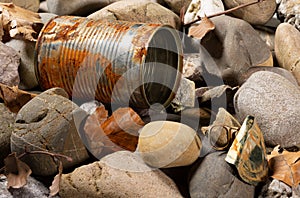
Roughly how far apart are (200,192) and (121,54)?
716mm

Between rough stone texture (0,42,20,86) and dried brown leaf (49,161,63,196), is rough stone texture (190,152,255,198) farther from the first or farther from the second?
rough stone texture (0,42,20,86)

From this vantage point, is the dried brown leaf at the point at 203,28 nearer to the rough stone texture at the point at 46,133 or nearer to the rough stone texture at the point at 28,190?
the rough stone texture at the point at 46,133

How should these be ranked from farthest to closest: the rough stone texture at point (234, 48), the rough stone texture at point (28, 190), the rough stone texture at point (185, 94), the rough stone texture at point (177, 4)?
the rough stone texture at point (177, 4) < the rough stone texture at point (234, 48) < the rough stone texture at point (185, 94) < the rough stone texture at point (28, 190)

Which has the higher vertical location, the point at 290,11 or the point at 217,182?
the point at 290,11

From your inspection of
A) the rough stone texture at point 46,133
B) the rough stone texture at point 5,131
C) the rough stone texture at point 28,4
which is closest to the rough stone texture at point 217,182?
the rough stone texture at point 46,133

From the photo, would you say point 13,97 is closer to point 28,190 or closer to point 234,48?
point 28,190

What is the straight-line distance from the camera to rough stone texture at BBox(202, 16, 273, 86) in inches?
104

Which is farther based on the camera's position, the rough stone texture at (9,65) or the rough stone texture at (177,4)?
the rough stone texture at (177,4)

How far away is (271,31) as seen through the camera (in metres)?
3.07

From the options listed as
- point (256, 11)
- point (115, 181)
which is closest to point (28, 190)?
point (115, 181)

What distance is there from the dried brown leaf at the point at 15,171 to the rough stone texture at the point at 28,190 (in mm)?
29

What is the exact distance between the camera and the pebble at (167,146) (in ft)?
6.36

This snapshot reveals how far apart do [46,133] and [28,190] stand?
22 cm

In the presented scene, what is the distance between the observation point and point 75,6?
9.73 feet
